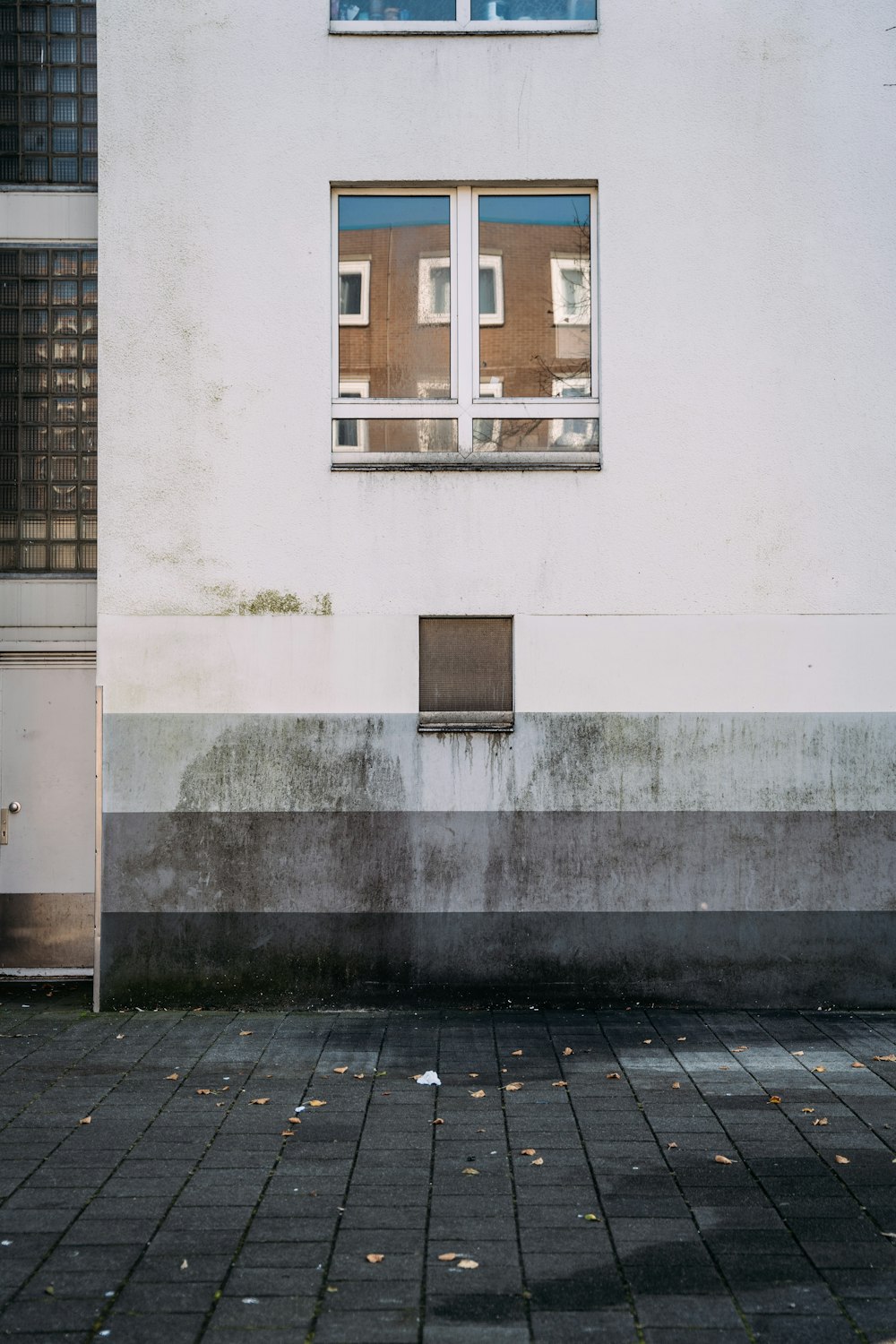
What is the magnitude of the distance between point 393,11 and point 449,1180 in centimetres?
729

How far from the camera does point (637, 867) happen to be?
825cm

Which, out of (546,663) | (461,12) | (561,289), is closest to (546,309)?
(561,289)

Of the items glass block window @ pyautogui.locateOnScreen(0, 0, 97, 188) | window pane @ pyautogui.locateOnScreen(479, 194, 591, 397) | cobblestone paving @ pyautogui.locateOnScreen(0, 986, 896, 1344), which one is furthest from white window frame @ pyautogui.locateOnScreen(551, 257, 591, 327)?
cobblestone paving @ pyautogui.locateOnScreen(0, 986, 896, 1344)

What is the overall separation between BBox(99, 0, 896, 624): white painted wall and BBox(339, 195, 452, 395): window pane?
0.95ft

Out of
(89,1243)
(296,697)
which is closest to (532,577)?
(296,697)

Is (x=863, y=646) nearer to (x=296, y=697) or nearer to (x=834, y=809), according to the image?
(x=834, y=809)

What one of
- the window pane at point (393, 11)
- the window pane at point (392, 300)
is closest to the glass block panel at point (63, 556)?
the window pane at point (392, 300)

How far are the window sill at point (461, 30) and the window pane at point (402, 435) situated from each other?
2.53 metres

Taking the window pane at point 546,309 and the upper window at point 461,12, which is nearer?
the upper window at point 461,12

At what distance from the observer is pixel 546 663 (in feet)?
27.1

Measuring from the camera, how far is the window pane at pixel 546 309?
27.8 feet

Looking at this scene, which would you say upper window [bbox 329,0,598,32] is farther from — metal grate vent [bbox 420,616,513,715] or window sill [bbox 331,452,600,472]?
metal grate vent [bbox 420,616,513,715]

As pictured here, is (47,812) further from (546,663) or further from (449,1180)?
(449,1180)

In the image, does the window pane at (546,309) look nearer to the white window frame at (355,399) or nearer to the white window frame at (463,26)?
the white window frame at (355,399)
